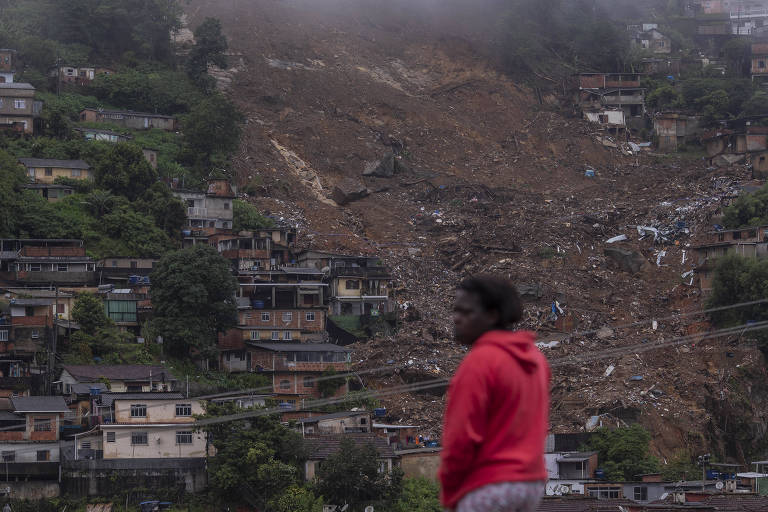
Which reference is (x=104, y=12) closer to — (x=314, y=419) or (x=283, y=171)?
(x=283, y=171)

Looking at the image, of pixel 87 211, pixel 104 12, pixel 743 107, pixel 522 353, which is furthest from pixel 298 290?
pixel 522 353

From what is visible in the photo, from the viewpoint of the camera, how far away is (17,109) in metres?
60.8

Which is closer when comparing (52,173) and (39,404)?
(39,404)

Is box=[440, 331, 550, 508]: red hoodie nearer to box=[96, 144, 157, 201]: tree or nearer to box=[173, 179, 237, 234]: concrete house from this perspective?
box=[96, 144, 157, 201]: tree

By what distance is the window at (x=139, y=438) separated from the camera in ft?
117

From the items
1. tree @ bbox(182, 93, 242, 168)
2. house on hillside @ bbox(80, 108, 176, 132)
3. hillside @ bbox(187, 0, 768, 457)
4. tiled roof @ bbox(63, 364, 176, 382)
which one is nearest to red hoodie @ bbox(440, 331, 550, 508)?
tiled roof @ bbox(63, 364, 176, 382)

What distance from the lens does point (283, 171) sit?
6994 centimetres

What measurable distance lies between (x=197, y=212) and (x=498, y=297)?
176 ft

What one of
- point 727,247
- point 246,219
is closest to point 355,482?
point 246,219

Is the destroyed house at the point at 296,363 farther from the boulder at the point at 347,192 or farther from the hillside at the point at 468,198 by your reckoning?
the boulder at the point at 347,192

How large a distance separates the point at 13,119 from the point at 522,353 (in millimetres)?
59152

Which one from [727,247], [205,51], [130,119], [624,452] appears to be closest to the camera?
[624,452]

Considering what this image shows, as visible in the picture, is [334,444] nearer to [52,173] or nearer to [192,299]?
[192,299]

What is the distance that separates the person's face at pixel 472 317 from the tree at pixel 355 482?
93.2 feet
